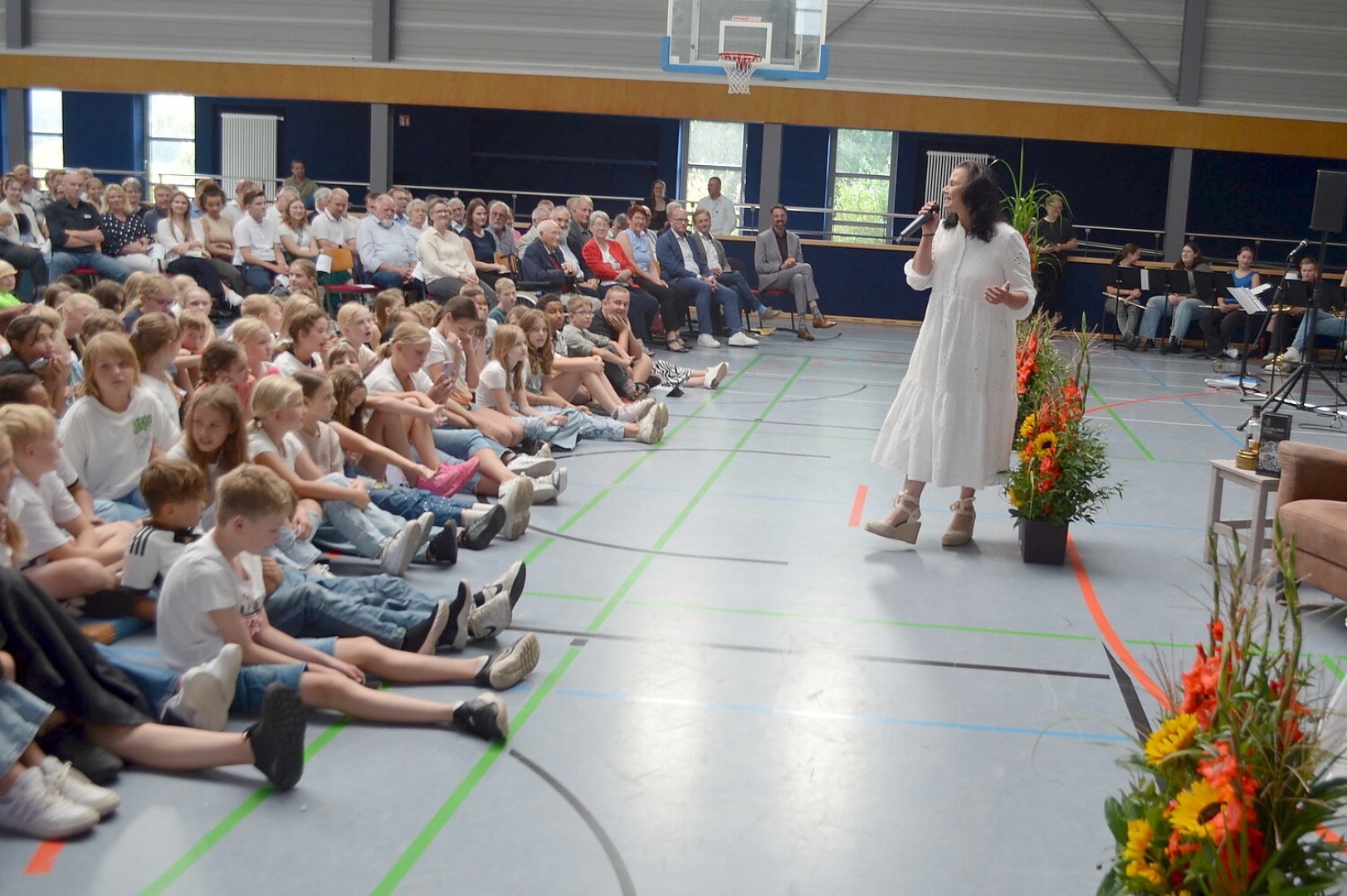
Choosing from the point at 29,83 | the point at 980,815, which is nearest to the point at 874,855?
the point at 980,815

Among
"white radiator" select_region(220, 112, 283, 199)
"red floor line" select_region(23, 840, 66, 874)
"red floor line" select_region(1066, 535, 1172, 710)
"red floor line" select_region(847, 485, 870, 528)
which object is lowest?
"red floor line" select_region(23, 840, 66, 874)

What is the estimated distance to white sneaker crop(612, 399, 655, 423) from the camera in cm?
852

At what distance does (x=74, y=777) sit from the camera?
10.3 feet

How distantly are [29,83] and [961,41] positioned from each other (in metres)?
11.5

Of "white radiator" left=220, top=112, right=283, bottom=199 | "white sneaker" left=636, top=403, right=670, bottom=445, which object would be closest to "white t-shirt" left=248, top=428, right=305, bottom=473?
"white sneaker" left=636, top=403, right=670, bottom=445

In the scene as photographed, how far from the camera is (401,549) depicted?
16.4 feet

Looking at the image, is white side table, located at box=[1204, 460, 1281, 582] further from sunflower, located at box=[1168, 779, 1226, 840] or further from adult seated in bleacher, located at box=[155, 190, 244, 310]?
adult seated in bleacher, located at box=[155, 190, 244, 310]

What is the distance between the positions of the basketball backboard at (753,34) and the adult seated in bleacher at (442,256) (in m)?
4.50

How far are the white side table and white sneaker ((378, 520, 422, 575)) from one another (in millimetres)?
3170

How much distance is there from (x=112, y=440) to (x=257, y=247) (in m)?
7.35

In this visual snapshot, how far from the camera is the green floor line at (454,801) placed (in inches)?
115

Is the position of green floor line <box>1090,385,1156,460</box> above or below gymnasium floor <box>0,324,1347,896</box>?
above

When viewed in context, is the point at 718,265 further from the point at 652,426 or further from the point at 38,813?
the point at 38,813

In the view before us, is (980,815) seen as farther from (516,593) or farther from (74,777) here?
(74,777)
